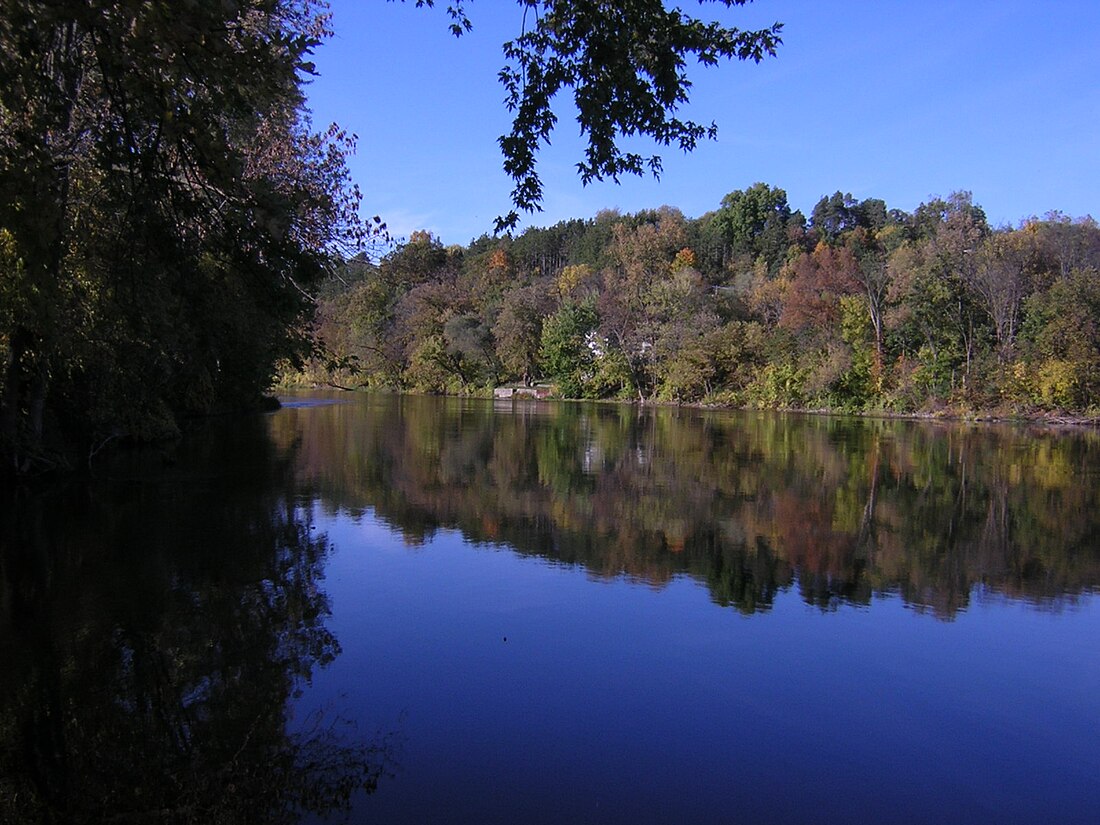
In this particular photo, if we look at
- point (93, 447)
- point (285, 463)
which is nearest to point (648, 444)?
point (285, 463)

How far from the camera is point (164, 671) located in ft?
19.0

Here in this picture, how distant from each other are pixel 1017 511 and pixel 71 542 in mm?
13538

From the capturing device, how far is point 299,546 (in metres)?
10.0

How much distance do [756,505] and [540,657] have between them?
26.5ft

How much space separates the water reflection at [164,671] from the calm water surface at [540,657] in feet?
0.09

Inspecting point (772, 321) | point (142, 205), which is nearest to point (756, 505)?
point (142, 205)

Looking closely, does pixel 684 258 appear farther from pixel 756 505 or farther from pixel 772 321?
pixel 756 505

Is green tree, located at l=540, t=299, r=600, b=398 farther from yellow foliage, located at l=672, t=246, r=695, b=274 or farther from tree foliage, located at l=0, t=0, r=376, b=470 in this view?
tree foliage, located at l=0, t=0, r=376, b=470

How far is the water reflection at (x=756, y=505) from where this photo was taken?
9.46 metres

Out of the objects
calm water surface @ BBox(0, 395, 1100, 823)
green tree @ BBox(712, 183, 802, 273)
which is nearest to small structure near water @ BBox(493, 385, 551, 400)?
green tree @ BBox(712, 183, 802, 273)

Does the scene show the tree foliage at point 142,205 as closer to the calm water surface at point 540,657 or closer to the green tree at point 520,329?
the calm water surface at point 540,657

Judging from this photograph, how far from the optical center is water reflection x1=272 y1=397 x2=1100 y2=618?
9461 millimetres

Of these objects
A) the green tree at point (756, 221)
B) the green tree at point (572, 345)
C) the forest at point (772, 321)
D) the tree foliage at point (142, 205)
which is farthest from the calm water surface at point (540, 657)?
the green tree at point (756, 221)

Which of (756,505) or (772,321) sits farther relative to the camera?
(772,321)
